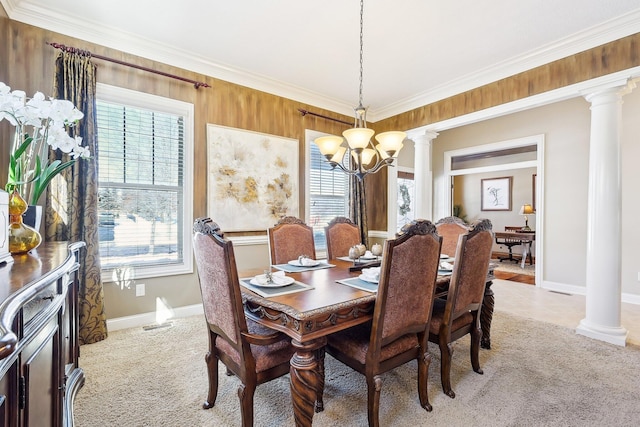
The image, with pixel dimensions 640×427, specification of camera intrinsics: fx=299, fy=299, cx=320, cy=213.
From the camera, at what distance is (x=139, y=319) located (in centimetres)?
293

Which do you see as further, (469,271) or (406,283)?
(469,271)

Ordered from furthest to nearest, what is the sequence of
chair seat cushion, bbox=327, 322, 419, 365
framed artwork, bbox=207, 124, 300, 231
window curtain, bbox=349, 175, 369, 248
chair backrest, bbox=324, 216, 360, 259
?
window curtain, bbox=349, 175, 369, 248 < framed artwork, bbox=207, 124, 300, 231 < chair backrest, bbox=324, 216, 360, 259 < chair seat cushion, bbox=327, 322, 419, 365

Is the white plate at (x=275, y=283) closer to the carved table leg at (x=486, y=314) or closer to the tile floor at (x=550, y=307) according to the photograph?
the carved table leg at (x=486, y=314)

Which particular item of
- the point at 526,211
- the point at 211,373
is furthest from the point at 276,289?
the point at 526,211

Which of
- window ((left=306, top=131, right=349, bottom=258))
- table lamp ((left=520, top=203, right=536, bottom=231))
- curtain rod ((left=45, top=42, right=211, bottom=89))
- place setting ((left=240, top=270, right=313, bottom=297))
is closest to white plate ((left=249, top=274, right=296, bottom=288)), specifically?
place setting ((left=240, top=270, right=313, bottom=297))

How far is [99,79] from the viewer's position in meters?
2.72

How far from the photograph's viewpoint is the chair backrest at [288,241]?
2.74m

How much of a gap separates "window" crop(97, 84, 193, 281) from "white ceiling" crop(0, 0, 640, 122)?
1.88ft

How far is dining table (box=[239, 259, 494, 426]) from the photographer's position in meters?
1.37

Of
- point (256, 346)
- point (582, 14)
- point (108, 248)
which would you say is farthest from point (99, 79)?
point (582, 14)

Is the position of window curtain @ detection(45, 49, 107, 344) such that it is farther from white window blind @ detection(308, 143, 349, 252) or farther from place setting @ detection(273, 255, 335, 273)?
white window blind @ detection(308, 143, 349, 252)

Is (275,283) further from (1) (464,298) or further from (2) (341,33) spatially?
(2) (341,33)

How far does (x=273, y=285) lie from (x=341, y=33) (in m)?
2.33

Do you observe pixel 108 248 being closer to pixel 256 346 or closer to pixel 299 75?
pixel 256 346
